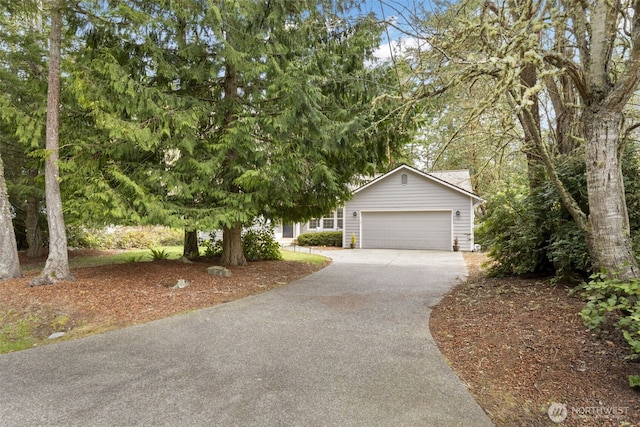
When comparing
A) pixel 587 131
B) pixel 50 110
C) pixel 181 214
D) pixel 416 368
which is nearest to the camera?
pixel 416 368

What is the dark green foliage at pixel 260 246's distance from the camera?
11039 millimetres

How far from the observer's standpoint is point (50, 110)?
20.4 feet

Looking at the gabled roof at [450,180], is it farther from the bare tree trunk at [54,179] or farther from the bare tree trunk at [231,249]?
the bare tree trunk at [54,179]

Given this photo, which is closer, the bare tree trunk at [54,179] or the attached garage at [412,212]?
the bare tree trunk at [54,179]

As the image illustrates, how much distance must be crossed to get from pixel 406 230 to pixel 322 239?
462 centimetres

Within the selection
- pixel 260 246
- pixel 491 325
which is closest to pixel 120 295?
pixel 260 246

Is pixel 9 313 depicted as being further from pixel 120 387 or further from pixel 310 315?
pixel 310 315

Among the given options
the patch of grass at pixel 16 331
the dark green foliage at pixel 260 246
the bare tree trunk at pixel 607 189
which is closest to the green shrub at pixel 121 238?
the dark green foliage at pixel 260 246

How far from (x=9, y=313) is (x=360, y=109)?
23.3 ft

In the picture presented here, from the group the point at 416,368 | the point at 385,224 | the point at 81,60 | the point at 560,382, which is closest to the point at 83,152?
the point at 81,60

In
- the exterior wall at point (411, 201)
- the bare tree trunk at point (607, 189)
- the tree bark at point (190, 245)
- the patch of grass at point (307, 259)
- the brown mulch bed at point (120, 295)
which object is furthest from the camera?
the exterior wall at point (411, 201)

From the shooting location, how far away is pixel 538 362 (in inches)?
129

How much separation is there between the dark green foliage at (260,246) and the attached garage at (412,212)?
710 centimetres

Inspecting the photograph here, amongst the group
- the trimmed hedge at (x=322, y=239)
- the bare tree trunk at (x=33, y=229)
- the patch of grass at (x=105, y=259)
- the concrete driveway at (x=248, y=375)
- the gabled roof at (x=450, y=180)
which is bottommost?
the concrete driveway at (x=248, y=375)
